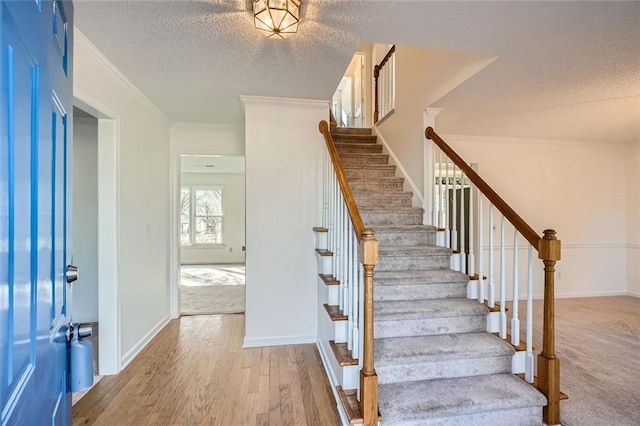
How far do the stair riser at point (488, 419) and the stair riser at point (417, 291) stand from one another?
82cm

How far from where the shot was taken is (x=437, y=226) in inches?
118

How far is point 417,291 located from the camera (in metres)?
2.45

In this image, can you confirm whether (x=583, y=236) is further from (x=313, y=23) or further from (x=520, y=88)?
(x=313, y=23)

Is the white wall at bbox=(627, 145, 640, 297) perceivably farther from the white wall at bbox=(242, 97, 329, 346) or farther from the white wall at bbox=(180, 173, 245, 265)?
the white wall at bbox=(180, 173, 245, 265)

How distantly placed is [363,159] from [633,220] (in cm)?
Result: 419

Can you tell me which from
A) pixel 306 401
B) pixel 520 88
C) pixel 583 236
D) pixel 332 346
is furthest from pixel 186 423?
pixel 583 236

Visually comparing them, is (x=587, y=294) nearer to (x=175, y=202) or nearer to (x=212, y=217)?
(x=175, y=202)

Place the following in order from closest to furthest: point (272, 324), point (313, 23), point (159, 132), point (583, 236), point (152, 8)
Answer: point (152, 8) < point (313, 23) < point (272, 324) < point (159, 132) < point (583, 236)

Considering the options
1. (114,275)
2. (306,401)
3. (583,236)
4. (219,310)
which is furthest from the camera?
(583,236)

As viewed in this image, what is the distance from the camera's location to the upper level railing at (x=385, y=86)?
3.98 metres

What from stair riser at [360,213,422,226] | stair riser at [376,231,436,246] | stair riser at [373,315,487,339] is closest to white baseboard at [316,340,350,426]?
stair riser at [373,315,487,339]

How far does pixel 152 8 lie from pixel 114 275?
6.26 feet

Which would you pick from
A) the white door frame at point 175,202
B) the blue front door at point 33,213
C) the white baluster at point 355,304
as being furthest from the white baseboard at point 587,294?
the blue front door at point 33,213

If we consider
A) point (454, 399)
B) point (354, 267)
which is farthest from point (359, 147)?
point (454, 399)
